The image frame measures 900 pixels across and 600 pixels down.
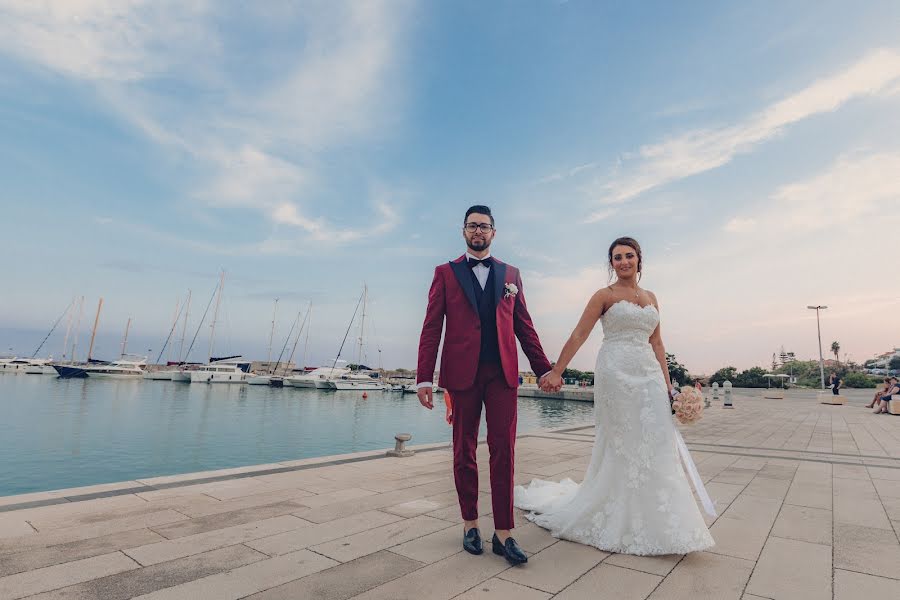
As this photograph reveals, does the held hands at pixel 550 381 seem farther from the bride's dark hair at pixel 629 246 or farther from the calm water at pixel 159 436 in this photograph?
the calm water at pixel 159 436

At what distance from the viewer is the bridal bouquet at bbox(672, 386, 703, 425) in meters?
3.37

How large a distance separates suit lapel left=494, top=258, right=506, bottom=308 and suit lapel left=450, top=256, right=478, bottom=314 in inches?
5.7

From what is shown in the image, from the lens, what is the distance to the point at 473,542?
9.65ft

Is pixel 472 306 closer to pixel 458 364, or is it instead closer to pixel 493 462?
pixel 458 364

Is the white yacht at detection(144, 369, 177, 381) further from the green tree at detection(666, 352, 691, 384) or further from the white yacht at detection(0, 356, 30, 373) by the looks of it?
the green tree at detection(666, 352, 691, 384)

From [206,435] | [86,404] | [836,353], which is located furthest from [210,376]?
[836,353]

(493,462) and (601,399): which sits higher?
(601,399)

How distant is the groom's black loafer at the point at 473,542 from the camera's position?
2920 millimetres

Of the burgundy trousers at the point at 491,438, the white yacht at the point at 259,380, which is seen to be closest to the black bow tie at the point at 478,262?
the burgundy trousers at the point at 491,438

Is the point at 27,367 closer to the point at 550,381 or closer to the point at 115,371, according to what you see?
the point at 115,371

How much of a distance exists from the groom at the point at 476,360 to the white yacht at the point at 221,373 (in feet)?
217

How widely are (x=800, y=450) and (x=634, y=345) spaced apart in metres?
7.61

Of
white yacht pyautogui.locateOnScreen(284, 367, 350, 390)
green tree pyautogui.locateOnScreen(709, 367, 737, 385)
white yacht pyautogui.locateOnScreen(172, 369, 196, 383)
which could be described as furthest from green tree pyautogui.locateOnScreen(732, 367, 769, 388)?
white yacht pyautogui.locateOnScreen(172, 369, 196, 383)

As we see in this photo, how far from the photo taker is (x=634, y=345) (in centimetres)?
342
